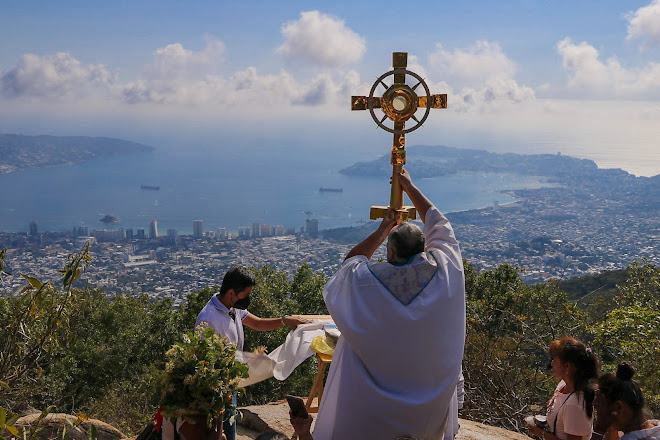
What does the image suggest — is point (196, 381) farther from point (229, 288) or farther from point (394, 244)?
point (394, 244)

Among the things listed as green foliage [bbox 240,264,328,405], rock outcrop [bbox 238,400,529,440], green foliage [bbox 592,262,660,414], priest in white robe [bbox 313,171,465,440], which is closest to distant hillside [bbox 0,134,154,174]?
green foliage [bbox 240,264,328,405]

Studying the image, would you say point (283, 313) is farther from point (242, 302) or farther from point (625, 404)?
point (625, 404)

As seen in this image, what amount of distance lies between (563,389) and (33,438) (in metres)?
3.10

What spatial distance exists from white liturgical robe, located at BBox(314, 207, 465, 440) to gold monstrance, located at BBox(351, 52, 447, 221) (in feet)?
2.75

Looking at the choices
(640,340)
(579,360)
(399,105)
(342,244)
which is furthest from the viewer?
(342,244)

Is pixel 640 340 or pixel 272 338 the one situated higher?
pixel 640 340

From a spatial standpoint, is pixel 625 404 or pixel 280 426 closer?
pixel 625 404

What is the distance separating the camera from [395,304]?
2.83 meters

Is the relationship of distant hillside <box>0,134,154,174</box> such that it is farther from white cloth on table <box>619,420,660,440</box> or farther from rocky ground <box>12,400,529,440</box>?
white cloth on table <box>619,420,660,440</box>

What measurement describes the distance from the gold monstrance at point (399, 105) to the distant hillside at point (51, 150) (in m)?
117

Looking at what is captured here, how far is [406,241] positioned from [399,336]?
49cm

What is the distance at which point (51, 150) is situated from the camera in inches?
5044

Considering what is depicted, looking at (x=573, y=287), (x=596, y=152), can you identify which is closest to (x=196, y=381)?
(x=573, y=287)

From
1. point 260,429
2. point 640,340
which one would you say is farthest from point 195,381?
point 640,340
